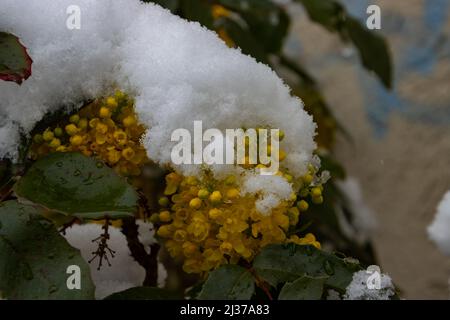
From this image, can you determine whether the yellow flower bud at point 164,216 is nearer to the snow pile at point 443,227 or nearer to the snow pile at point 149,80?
the snow pile at point 149,80

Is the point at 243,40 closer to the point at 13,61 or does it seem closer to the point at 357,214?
the point at 13,61

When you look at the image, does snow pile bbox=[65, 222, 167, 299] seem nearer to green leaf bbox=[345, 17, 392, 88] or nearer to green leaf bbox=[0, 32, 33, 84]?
green leaf bbox=[0, 32, 33, 84]

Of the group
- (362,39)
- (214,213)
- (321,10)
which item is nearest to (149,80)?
(214,213)

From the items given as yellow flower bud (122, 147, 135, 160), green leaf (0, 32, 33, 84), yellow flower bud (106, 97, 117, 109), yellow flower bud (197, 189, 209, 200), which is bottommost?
yellow flower bud (197, 189, 209, 200)

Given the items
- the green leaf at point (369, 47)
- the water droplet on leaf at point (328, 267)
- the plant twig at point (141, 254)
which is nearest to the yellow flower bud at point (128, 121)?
the plant twig at point (141, 254)

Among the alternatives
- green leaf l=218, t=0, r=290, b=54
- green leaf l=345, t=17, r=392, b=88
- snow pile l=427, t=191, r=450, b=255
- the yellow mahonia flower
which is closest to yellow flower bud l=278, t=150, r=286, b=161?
the yellow mahonia flower

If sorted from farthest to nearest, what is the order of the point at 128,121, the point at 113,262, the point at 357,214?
1. the point at 357,214
2. the point at 113,262
3. the point at 128,121

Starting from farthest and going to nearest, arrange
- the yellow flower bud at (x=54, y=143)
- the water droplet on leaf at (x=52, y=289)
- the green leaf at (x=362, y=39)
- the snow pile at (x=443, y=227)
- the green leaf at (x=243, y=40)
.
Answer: the green leaf at (x=362, y=39)
the green leaf at (x=243, y=40)
the snow pile at (x=443, y=227)
the yellow flower bud at (x=54, y=143)
the water droplet on leaf at (x=52, y=289)
